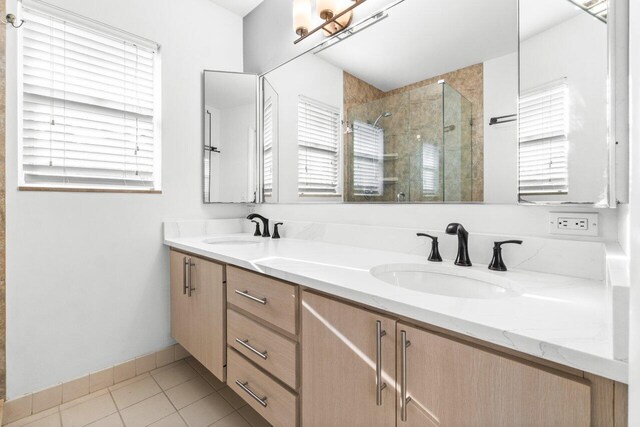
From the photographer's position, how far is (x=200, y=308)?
162 centimetres

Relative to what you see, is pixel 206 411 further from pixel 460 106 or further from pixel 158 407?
pixel 460 106

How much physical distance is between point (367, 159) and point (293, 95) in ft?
2.75

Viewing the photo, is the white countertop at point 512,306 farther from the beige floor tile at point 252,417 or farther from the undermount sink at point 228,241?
the beige floor tile at point 252,417

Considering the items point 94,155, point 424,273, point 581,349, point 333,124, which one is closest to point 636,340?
point 581,349

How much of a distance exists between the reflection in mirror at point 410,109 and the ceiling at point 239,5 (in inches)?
28.0

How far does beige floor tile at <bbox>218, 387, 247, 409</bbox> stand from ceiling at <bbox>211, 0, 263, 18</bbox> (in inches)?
106

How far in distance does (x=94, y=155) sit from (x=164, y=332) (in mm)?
1206

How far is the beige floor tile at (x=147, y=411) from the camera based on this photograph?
149cm

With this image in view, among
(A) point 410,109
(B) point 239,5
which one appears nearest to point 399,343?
(A) point 410,109

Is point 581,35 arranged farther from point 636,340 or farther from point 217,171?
point 217,171

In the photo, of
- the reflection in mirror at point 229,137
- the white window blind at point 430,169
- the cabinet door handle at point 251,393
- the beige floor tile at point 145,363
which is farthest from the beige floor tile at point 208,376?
the white window blind at point 430,169

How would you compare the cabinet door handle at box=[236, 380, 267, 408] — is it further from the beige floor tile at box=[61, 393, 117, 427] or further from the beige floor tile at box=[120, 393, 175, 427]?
the beige floor tile at box=[61, 393, 117, 427]

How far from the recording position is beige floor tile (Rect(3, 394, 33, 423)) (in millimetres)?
1455

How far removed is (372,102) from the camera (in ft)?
5.05
